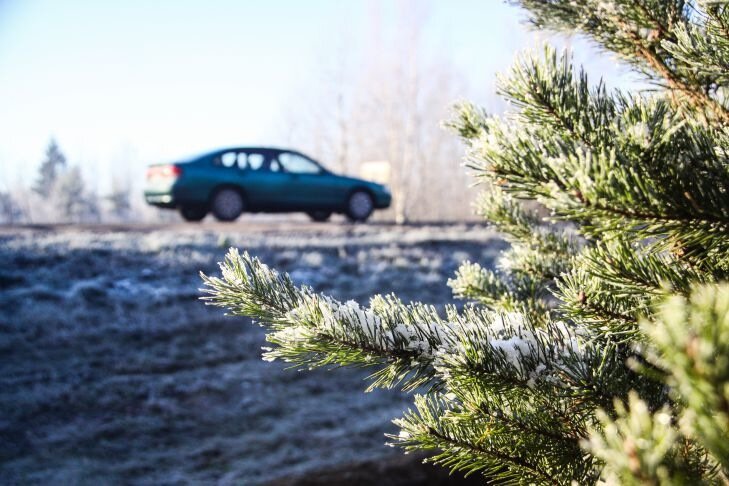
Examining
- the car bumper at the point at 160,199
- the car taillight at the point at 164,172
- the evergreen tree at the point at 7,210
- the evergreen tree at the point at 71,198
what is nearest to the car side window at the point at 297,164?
the car taillight at the point at 164,172

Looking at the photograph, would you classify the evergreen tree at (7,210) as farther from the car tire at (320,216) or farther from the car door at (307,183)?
the car door at (307,183)

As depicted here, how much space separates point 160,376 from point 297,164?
24.8 feet

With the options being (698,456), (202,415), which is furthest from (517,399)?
(202,415)

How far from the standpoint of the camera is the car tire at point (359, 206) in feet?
48.2

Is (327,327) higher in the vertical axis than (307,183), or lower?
lower

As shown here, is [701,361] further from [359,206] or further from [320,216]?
[320,216]

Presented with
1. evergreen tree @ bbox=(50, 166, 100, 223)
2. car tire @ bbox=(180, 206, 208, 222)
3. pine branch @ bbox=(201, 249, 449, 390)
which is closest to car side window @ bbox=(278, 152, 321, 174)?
car tire @ bbox=(180, 206, 208, 222)

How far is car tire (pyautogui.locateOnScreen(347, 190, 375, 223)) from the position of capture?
14.7 meters

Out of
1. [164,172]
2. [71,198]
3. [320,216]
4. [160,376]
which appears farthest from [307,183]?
[71,198]

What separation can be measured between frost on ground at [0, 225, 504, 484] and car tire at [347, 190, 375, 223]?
4121 mm

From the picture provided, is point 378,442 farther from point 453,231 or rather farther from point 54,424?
point 453,231

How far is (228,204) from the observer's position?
12.8 metres

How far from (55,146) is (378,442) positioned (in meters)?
81.4

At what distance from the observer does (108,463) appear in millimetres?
5691
